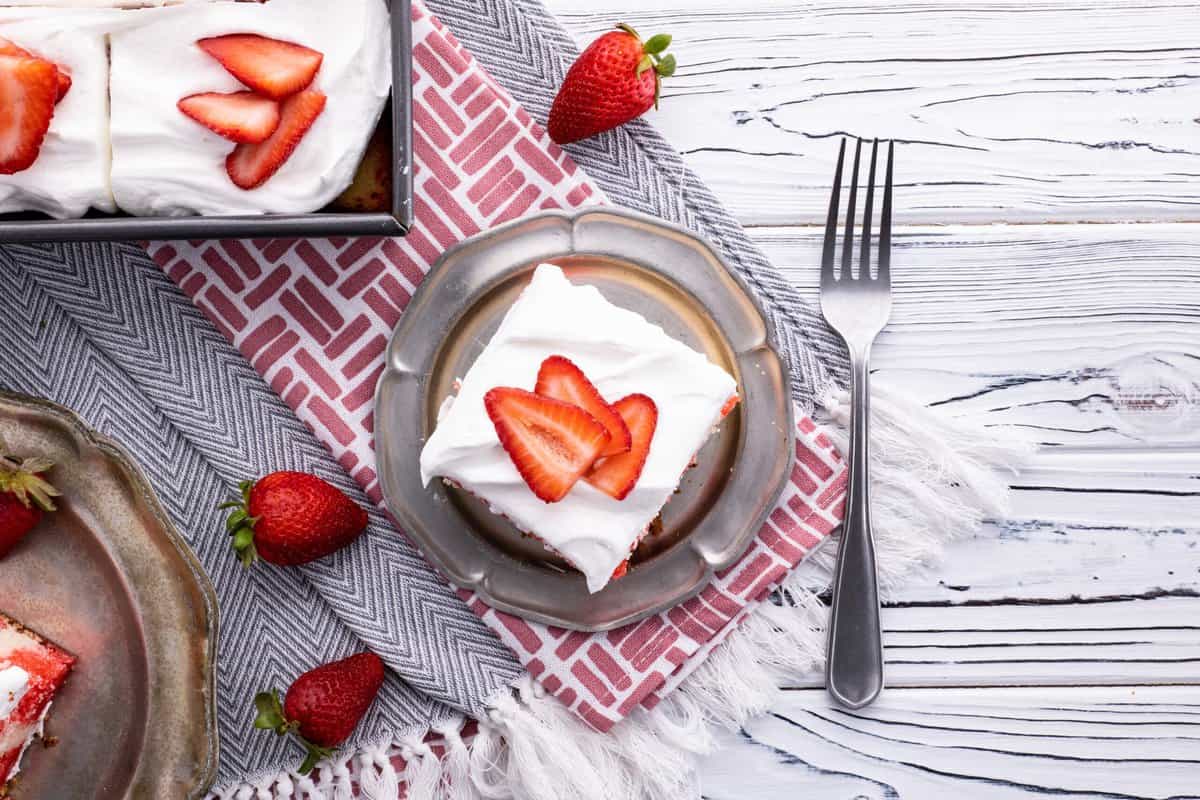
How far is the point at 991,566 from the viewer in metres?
1.60

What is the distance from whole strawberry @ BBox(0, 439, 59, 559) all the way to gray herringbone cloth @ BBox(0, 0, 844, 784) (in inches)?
7.6

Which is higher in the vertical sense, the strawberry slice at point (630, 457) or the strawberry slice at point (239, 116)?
the strawberry slice at point (239, 116)

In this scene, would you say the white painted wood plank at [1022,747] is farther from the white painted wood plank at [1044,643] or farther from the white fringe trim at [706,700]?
the white fringe trim at [706,700]

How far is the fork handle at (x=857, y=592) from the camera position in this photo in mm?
1503

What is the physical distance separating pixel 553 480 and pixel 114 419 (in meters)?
0.75

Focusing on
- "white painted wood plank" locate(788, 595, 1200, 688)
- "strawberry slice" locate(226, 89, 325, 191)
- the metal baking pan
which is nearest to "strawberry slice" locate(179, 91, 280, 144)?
"strawberry slice" locate(226, 89, 325, 191)

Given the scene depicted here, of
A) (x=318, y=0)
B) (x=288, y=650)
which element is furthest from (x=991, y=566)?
(x=318, y=0)

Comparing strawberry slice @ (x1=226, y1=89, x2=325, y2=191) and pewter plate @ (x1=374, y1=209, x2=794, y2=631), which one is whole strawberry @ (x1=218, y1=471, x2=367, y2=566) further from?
strawberry slice @ (x1=226, y1=89, x2=325, y2=191)

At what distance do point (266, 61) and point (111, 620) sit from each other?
832 mm

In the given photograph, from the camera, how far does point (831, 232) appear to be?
1.53 meters

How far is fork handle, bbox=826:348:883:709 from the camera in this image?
150cm

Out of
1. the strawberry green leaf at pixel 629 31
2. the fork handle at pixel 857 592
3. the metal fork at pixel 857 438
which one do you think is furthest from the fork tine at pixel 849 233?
the strawberry green leaf at pixel 629 31

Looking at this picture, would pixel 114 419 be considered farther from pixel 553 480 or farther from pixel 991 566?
pixel 991 566

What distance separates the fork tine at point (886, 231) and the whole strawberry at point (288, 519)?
3.02ft
